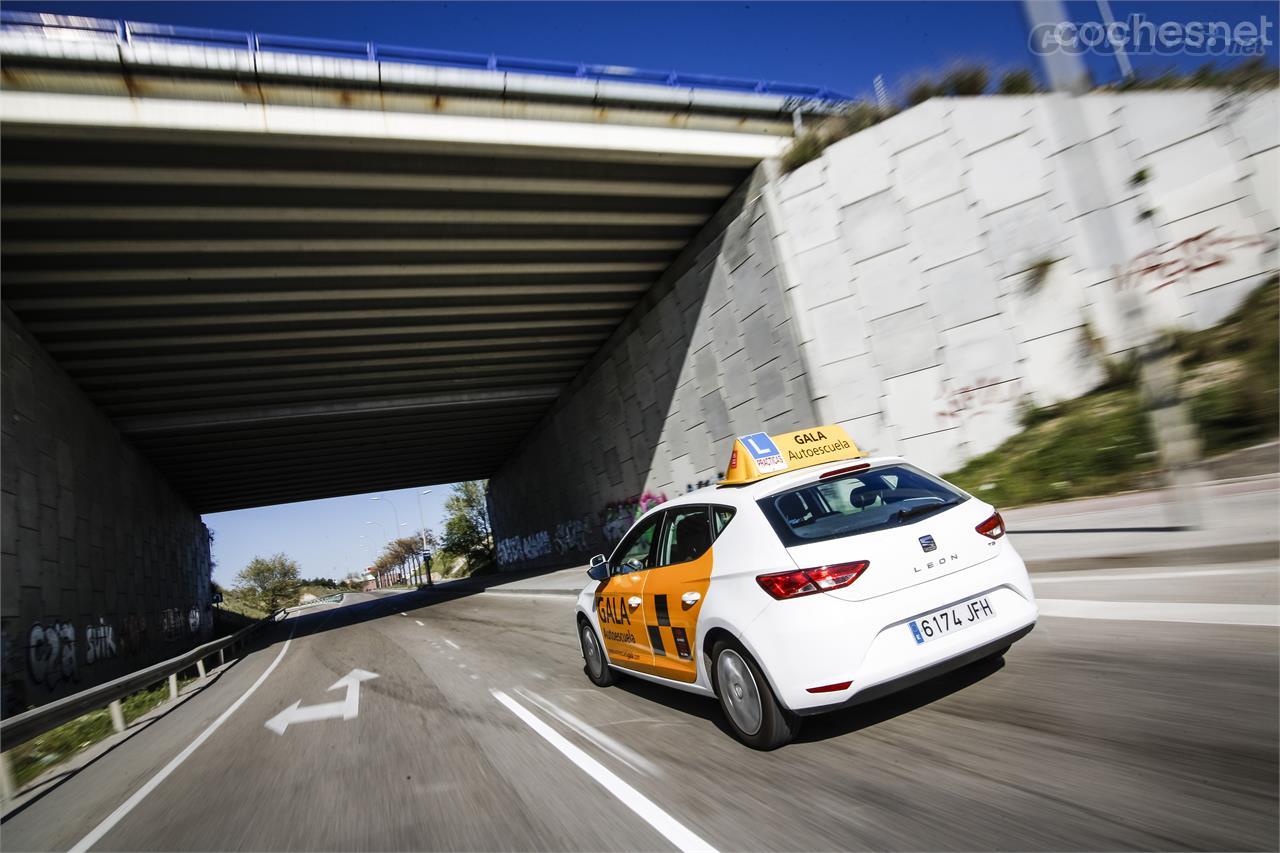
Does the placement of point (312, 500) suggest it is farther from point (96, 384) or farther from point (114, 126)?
point (114, 126)

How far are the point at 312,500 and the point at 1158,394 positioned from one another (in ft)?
172

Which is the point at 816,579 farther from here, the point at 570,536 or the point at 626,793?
the point at 570,536

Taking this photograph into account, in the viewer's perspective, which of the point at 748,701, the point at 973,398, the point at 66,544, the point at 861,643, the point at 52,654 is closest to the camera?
the point at 861,643

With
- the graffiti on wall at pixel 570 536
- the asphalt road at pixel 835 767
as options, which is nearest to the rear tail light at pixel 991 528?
the asphalt road at pixel 835 767

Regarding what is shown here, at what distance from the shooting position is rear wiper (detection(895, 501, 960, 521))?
414cm

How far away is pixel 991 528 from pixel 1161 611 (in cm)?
198

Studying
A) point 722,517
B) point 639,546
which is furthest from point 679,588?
point 639,546

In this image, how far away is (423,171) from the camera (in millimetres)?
15633

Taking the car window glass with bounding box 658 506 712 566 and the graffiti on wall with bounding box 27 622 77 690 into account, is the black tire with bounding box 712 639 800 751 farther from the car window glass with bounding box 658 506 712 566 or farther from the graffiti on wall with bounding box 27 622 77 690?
the graffiti on wall with bounding box 27 622 77 690

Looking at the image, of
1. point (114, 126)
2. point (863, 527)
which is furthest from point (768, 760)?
point (114, 126)

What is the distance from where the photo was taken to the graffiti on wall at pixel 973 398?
1356cm

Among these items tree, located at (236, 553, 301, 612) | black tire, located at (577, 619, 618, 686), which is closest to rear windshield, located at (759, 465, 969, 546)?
black tire, located at (577, 619, 618, 686)

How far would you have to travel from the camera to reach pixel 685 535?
16.8 feet

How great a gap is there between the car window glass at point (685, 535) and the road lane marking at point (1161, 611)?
3110 mm
